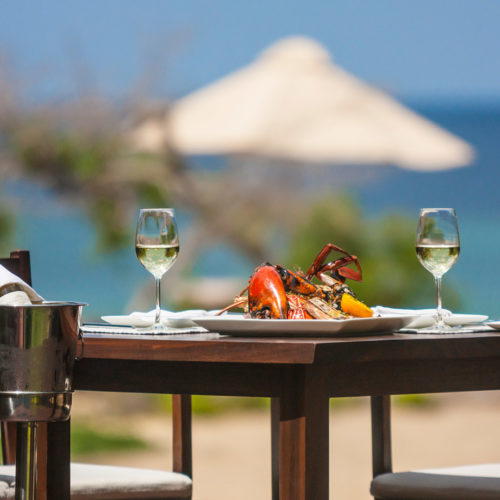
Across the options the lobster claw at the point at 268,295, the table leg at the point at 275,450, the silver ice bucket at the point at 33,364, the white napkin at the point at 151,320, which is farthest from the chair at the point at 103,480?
the silver ice bucket at the point at 33,364

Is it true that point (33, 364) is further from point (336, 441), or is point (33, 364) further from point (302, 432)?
point (336, 441)

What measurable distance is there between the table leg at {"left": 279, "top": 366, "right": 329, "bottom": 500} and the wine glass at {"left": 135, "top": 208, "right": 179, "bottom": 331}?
40 cm

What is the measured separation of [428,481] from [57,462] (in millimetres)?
863

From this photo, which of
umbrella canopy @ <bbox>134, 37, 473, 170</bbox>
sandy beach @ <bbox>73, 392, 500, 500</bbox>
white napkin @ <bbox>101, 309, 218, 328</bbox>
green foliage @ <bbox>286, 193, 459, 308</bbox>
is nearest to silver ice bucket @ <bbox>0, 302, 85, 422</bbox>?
white napkin @ <bbox>101, 309, 218, 328</bbox>

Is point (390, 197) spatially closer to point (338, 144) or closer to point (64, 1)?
point (64, 1)

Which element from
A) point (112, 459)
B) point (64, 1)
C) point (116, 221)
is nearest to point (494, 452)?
point (112, 459)

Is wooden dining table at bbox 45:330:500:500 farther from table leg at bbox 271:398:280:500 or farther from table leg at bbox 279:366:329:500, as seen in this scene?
table leg at bbox 271:398:280:500

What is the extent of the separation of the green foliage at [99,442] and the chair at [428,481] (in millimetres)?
5385

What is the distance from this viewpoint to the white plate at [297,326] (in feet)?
5.84

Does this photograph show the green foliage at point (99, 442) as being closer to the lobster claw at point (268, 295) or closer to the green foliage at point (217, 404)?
the green foliage at point (217, 404)

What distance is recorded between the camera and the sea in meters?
18.4

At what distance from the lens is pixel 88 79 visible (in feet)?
56.2

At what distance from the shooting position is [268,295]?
1.88 meters

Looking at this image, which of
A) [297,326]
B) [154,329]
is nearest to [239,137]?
[154,329]
